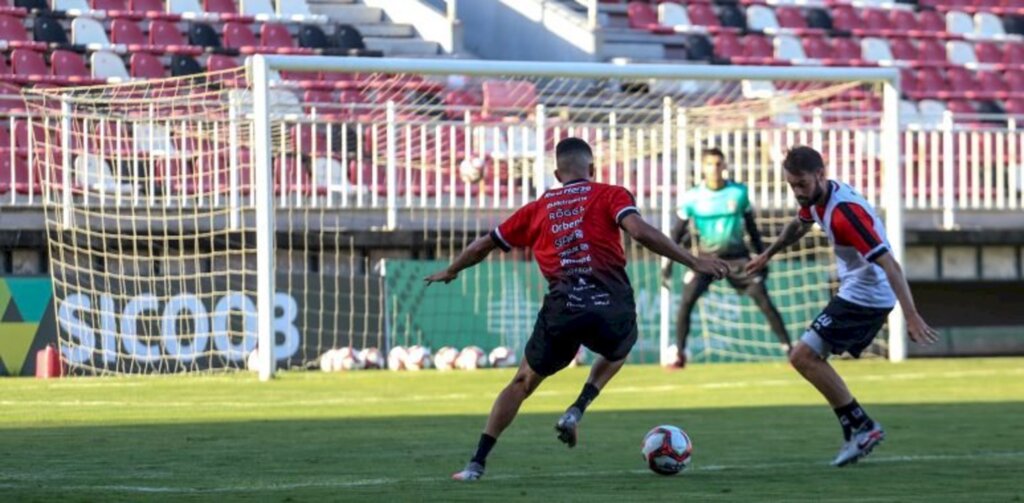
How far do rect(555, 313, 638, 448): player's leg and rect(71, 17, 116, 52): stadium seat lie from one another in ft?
54.4

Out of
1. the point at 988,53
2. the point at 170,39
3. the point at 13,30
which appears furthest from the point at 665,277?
the point at 988,53

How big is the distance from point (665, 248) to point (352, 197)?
13.7 m

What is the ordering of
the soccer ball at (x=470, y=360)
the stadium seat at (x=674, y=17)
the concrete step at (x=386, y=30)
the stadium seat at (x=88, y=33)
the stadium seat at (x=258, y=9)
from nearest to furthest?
1. the soccer ball at (x=470, y=360)
2. the stadium seat at (x=88, y=33)
3. the stadium seat at (x=258, y=9)
4. the concrete step at (x=386, y=30)
5. the stadium seat at (x=674, y=17)

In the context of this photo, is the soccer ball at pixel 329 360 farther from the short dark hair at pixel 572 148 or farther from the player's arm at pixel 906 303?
the player's arm at pixel 906 303

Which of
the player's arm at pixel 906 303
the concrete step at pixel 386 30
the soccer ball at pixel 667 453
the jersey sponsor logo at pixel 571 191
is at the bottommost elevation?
the soccer ball at pixel 667 453

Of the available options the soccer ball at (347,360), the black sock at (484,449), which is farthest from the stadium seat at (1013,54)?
the black sock at (484,449)

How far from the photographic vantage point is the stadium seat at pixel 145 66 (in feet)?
82.6

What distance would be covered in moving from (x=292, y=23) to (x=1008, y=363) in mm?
11074

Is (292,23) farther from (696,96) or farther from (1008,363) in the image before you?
(1008,363)

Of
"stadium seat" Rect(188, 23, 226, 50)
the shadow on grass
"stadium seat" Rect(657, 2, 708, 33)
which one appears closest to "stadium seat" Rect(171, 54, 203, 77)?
"stadium seat" Rect(188, 23, 226, 50)

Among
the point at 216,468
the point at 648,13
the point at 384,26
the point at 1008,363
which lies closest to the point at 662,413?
the point at 216,468

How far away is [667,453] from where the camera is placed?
9523mm

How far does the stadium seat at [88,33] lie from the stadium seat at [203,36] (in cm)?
111

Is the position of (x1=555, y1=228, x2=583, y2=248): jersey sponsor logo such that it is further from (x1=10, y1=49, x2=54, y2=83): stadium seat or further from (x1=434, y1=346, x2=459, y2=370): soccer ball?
(x1=10, y1=49, x2=54, y2=83): stadium seat
